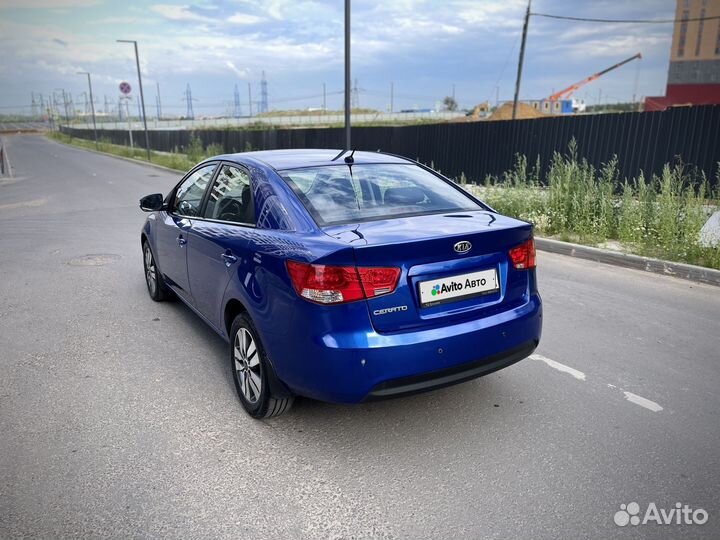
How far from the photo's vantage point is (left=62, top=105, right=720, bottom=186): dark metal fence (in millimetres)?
11477

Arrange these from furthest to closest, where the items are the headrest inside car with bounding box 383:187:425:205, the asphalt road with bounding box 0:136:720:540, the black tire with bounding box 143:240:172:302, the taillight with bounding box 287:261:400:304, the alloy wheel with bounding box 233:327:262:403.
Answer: the black tire with bounding box 143:240:172:302
the headrest inside car with bounding box 383:187:425:205
the alloy wheel with bounding box 233:327:262:403
the taillight with bounding box 287:261:400:304
the asphalt road with bounding box 0:136:720:540

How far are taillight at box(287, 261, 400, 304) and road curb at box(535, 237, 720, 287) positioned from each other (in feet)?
18.0

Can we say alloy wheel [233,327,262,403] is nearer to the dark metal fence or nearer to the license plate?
the license plate

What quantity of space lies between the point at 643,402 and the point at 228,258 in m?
2.88

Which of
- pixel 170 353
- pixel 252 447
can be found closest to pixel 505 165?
pixel 170 353

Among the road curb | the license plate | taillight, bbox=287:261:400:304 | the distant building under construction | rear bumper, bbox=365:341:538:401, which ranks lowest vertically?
the road curb

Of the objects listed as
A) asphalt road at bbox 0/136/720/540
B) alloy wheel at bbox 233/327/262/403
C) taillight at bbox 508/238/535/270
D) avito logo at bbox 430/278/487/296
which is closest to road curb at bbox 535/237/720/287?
asphalt road at bbox 0/136/720/540

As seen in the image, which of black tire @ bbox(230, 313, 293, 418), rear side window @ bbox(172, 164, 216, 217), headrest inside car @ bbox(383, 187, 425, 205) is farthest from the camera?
rear side window @ bbox(172, 164, 216, 217)

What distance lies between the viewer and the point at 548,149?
14273 millimetres

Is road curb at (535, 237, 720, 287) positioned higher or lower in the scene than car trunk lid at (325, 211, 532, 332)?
lower

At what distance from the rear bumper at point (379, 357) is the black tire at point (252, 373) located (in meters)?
0.18

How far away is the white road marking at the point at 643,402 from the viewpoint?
11.6 feet

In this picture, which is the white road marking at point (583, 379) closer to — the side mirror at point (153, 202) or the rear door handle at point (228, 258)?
the rear door handle at point (228, 258)

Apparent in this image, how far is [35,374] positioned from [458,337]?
321 cm
